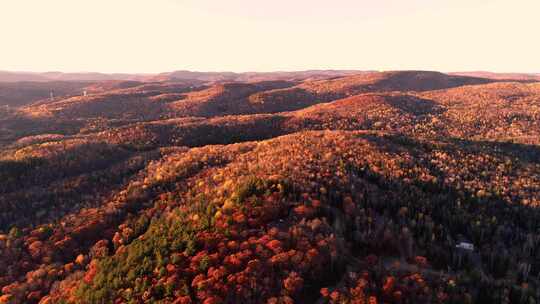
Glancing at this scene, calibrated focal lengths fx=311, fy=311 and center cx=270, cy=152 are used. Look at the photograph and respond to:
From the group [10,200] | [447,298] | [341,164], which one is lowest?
[10,200]

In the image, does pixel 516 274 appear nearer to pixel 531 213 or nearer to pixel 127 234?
pixel 531 213

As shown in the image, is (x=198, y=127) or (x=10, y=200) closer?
(x=10, y=200)

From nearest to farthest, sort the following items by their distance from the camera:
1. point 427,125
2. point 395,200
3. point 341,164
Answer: point 395,200, point 341,164, point 427,125

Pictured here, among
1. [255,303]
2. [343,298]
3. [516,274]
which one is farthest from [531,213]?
[255,303]

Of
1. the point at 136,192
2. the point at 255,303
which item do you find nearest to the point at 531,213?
the point at 255,303

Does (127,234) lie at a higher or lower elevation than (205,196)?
lower

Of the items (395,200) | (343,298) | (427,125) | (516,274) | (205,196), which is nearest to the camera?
(343,298)
